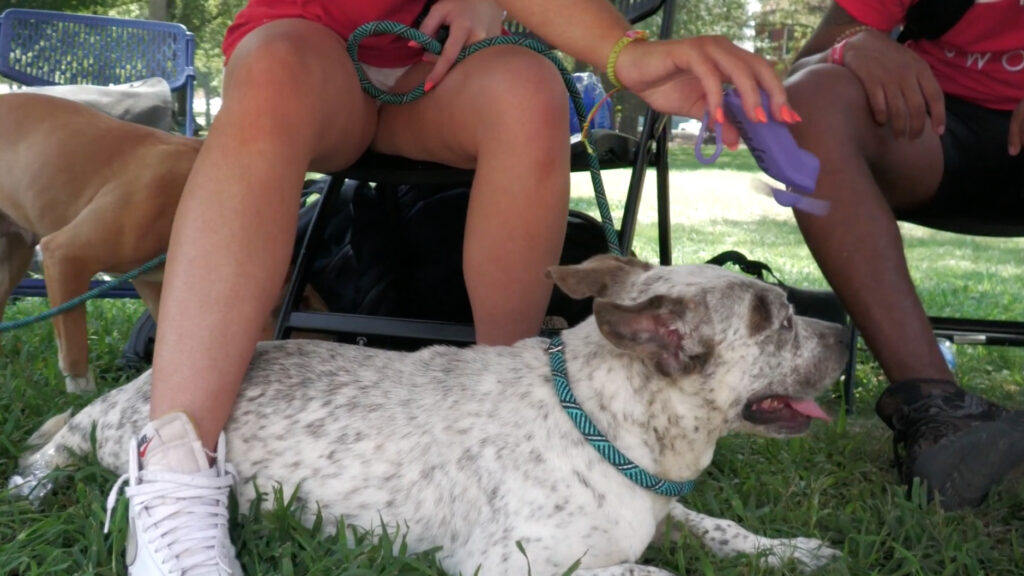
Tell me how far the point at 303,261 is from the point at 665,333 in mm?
1684

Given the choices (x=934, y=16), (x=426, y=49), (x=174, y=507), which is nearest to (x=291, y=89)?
(x=426, y=49)

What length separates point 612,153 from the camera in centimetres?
307

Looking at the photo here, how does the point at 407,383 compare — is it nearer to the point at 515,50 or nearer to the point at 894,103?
the point at 515,50

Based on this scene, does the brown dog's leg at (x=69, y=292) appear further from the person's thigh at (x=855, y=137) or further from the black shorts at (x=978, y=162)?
the black shorts at (x=978, y=162)

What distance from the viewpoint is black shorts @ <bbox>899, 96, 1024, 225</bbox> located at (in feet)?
9.30

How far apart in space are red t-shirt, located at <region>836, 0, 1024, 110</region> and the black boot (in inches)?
39.3

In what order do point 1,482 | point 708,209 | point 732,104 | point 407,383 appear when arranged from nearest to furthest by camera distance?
point 732,104 < point 407,383 < point 1,482 < point 708,209

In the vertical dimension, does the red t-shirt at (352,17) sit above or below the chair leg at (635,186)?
above

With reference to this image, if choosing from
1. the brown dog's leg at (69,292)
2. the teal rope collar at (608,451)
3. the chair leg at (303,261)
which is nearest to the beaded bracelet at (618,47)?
the teal rope collar at (608,451)

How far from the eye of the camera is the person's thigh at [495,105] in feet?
7.55

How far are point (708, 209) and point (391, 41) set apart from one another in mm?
11409

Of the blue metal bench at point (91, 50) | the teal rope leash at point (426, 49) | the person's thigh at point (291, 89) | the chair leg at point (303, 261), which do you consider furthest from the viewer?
the blue metal bench at point (91, 50)

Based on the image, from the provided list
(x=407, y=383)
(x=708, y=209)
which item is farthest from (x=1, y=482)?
(x=708, y=209)

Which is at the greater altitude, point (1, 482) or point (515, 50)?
point (515, 50)
